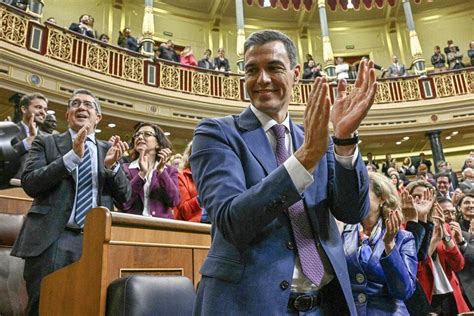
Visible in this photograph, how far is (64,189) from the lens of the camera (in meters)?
1.82

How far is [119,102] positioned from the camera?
26.6 ft

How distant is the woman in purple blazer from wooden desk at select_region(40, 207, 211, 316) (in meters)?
0.57

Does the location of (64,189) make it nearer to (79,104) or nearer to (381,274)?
(79,104)

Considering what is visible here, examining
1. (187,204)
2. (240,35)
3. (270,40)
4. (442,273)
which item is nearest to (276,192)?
(270,40)

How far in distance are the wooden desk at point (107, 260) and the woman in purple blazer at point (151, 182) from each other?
0.57 meters

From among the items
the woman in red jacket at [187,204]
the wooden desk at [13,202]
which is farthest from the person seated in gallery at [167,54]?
the woman in red jacket at [187,204]

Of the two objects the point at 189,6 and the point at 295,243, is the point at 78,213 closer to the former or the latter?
the point at 295,243

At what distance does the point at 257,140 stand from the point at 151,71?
26.8 ft

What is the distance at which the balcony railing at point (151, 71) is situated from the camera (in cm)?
695

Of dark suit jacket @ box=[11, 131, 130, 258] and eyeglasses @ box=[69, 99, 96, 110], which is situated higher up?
eyeglasses @ box=[69, 99, 96, 110]

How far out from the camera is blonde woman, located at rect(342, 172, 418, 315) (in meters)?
1.56

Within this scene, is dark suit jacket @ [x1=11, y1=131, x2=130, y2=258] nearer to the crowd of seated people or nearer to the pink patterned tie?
the pink patterned tie

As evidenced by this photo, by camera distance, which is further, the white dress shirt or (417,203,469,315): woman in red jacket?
(417,203,469,315): woman in red jacket

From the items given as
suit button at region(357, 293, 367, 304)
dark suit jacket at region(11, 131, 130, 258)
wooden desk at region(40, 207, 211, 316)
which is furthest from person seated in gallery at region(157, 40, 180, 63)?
suit button at region(357, 293, 367, 304)
